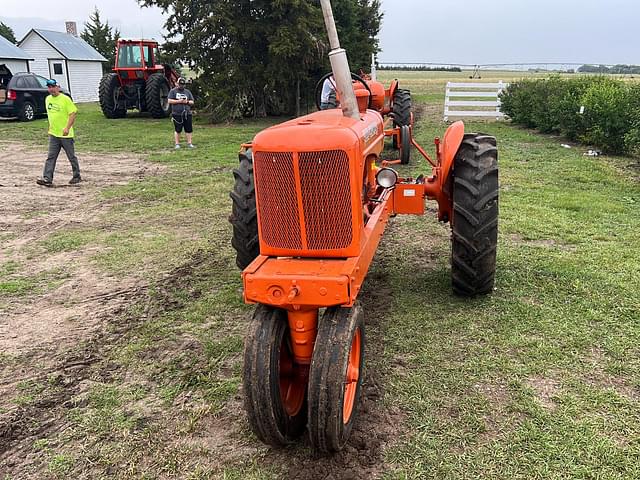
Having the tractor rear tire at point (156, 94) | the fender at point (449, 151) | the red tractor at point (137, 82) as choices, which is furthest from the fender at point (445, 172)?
the red tractor at point (137, 82)

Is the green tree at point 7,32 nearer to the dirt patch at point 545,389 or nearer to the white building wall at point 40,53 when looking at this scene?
the white building wall at point 40,53

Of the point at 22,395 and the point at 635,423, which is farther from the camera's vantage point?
the point at 22,395

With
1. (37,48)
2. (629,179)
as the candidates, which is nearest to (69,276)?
(629,179)

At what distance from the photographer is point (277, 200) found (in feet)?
10.8

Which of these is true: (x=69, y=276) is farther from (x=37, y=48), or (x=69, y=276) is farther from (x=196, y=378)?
(x=37, y=48)

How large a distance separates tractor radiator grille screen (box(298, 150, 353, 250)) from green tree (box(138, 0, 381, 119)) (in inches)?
575

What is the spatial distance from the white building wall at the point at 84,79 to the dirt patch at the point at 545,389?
3550 centimetres

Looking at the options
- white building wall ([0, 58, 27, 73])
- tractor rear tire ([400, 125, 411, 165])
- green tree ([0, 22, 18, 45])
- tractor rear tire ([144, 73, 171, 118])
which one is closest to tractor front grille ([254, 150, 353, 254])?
tractor rear tire ([400, 125, 411, 165])

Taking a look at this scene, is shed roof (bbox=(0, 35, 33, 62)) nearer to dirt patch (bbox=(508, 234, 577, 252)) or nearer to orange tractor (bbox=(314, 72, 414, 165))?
orange tractor (bbox=(314, 72, 414, 165))

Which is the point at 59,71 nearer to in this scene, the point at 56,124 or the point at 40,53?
the point at 40,53

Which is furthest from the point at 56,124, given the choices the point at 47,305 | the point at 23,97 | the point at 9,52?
the point at 9,52

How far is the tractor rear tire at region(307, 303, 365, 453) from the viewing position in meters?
2.86

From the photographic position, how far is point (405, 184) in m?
4.82

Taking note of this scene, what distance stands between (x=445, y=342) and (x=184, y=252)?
3.27 metres
